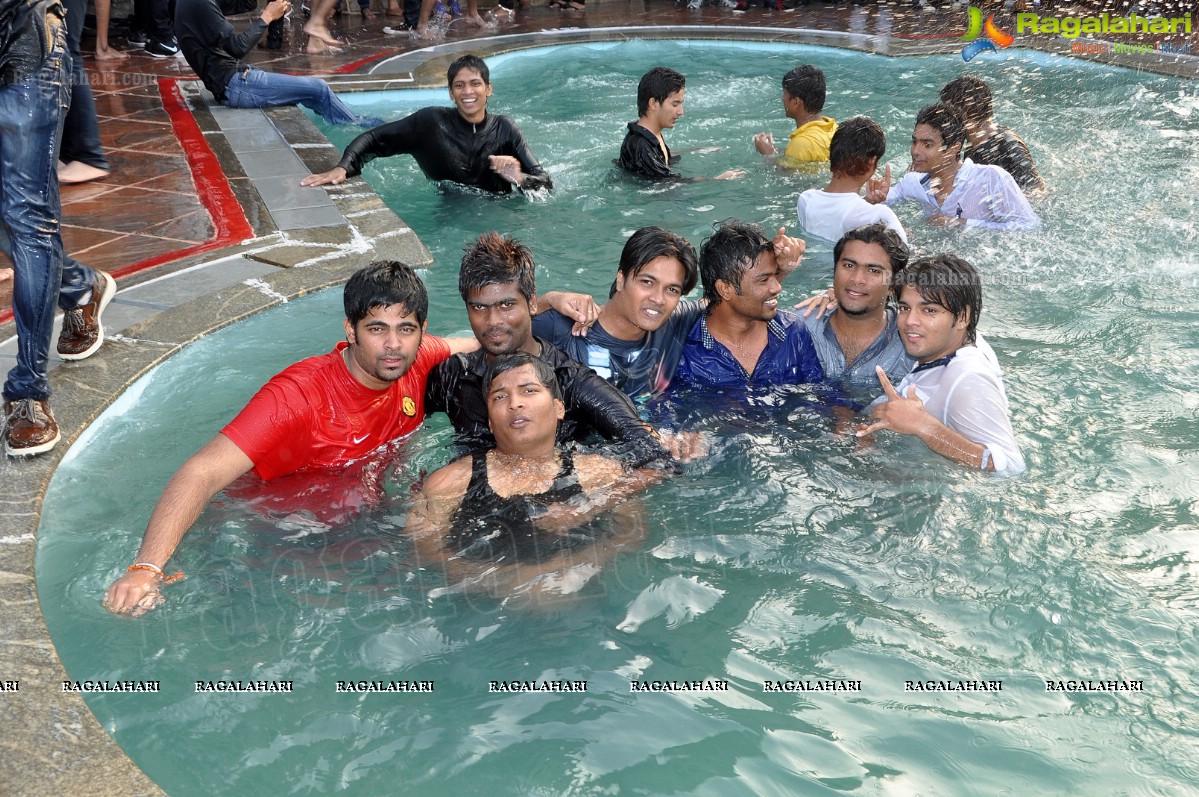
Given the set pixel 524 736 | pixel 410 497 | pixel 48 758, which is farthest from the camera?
pixel 410 497

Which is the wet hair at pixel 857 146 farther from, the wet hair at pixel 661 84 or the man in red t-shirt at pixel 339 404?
the man in red t-shirt at pixel 339 404

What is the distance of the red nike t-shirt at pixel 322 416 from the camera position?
3744 millimetres

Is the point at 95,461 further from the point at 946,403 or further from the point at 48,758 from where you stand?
the point at 946,403

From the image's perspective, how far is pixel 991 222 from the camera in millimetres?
6652

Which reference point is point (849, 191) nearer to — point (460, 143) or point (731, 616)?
point (460, 143)

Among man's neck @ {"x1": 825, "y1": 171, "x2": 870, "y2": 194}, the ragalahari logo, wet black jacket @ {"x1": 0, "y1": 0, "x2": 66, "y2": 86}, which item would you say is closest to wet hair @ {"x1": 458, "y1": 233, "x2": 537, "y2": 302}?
wet black jacket @ {"x1": 0, "y1": 0, "x2": 66, "y2": 86}

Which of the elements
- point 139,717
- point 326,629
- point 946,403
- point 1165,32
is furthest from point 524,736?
point 1165,32

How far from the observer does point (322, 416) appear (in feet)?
13.1

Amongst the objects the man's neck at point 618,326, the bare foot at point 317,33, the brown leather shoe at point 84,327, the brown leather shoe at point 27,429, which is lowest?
the brown leather shoe at point 27,429

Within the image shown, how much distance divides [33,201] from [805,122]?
18.9 feet

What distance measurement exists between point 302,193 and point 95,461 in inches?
131

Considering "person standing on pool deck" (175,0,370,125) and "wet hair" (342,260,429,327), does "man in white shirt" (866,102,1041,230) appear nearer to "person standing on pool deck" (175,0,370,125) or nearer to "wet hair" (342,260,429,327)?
"wet hair" (342,260,429,327)

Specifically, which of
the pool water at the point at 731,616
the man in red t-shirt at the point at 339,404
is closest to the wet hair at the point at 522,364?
the man in red t-shirt at the point at 339,404

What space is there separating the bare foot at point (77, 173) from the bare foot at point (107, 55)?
4400 millimetres
